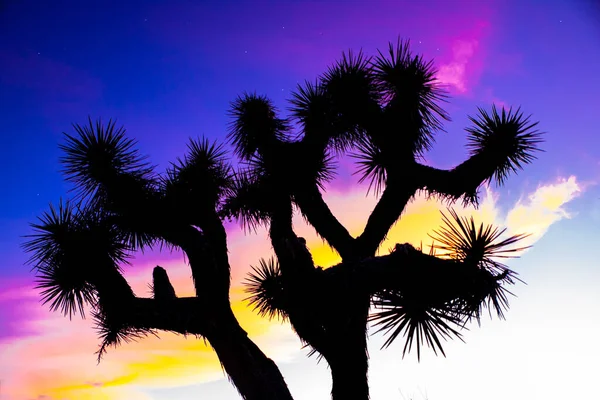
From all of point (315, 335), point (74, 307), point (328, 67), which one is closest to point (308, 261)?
point (315, 335)

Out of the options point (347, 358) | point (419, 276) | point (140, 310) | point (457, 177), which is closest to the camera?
point (419, 276)

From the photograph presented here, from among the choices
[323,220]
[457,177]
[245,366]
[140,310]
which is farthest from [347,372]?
[457,177]

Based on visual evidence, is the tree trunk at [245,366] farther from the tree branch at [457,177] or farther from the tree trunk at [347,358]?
the tree branch at [457,177]

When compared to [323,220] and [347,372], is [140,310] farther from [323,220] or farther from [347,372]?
[323,220]

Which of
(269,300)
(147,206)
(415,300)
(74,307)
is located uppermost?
(147,206)

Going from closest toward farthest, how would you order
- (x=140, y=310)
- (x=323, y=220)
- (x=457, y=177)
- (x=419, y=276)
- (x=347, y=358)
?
(x=419, y=276) < (x=347, y=358) < (x=140, y=310) < (x=457, y=177) < (x=323, y=220)

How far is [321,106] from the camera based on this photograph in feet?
30.6

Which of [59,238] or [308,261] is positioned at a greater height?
[59,238]

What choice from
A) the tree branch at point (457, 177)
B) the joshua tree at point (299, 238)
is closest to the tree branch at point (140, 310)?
the joshua tree at point (299, 238)

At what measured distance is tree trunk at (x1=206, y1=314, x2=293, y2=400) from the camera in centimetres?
650

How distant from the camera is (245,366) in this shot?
6.59m

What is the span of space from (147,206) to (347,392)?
13.9 feet

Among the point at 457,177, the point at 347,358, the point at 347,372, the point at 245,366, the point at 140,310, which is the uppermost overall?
the point at 457,177

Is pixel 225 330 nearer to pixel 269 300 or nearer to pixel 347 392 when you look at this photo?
pixel 269 300
